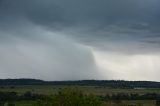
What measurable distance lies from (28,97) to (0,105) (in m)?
40.2

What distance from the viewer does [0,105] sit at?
13775cm

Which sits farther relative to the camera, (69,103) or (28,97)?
(28,97)

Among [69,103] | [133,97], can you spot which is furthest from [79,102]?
[133,97]

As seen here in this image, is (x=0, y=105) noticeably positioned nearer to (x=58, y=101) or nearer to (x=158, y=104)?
(x=158, y=104)

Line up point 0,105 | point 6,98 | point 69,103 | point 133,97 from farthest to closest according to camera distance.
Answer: point 133,97, point 6,98, point 0,105, point 69,103

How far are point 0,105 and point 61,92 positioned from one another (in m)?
77.8

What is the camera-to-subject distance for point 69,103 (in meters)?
64.1

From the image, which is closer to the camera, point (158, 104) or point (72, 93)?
point (72, 93)

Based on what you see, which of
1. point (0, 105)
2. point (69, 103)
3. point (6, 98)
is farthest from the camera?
point (6, 98)

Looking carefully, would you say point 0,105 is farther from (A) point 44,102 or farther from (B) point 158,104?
(A) point 44,102

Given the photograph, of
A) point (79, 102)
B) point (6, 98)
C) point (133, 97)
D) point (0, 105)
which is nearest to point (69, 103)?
point (79, 102)

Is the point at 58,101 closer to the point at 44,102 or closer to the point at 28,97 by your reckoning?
the point at 44,102

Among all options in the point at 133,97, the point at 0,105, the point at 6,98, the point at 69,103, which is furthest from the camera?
the point at 133,97

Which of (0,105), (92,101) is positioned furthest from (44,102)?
(0,105)
